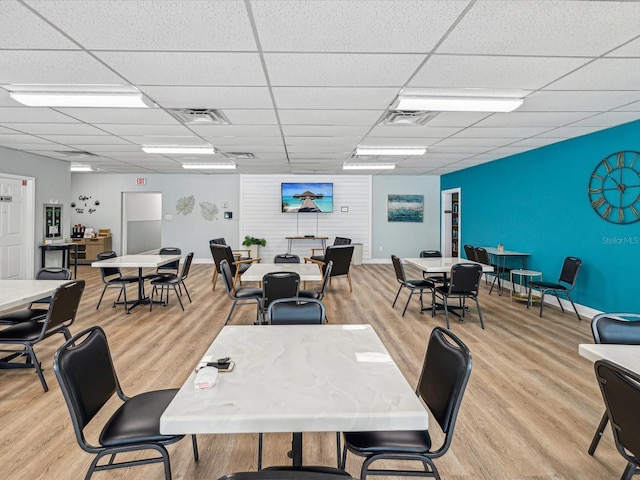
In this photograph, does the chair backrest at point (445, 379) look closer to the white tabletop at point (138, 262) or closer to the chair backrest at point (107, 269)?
the white tabletop at point (138, 262)

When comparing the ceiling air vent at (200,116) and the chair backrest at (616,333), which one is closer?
the chair backrest at (616,333)

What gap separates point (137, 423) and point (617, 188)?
586 centimetres

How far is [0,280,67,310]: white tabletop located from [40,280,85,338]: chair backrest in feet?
0.78

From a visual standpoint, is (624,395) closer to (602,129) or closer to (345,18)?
(345,18)

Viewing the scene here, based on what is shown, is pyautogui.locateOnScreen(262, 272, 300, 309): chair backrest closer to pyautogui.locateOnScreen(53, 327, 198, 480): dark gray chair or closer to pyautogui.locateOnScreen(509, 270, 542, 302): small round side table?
pyautogui.locateOnScreen(53, 327, 198, 480): dark gray chair

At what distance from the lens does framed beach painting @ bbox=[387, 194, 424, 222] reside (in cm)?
1095

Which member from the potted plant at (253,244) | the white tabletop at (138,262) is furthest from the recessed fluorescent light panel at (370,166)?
the white tabletop at (138,262)

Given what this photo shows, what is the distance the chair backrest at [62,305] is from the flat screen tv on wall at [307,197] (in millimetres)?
7524

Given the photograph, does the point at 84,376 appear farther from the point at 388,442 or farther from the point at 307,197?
the point at 307,197

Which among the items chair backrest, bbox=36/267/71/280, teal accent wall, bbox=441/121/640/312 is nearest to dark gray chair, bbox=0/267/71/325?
chair backrest, bbox=36/267/71/280

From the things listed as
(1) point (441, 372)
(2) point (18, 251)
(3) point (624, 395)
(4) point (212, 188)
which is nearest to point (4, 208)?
(2) point (18, 251)

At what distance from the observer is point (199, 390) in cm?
149

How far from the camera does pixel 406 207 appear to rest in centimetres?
1097

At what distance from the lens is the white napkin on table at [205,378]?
1.50m
